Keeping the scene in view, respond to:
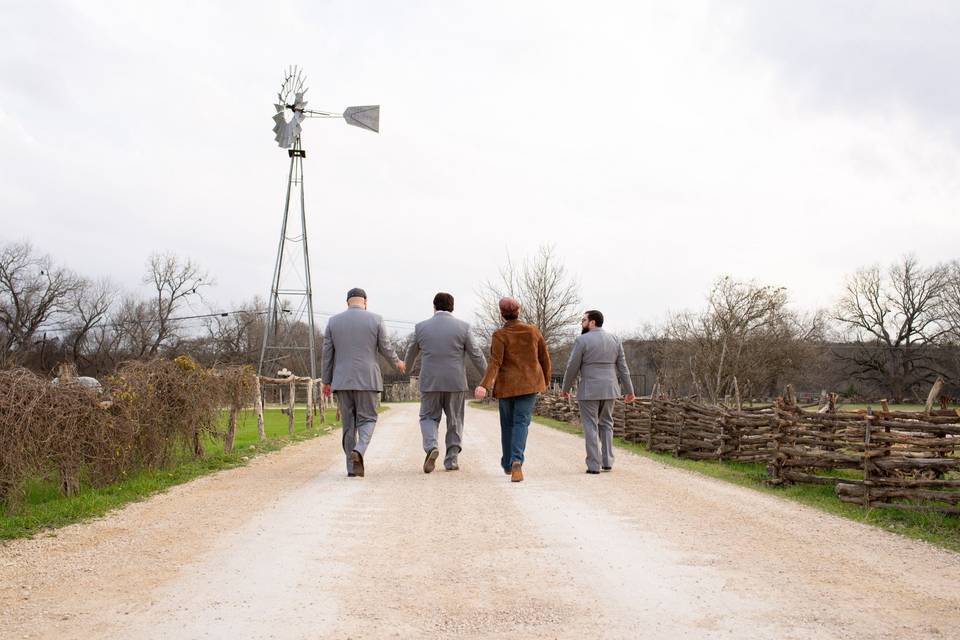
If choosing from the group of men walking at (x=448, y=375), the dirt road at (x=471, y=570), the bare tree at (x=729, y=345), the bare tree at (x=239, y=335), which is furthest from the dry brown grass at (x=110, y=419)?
the bare tree at (x=239, y=335)

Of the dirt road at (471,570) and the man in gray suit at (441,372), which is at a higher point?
the man in gray suit at (441,372)

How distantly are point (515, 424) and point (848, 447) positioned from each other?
366 centimetres

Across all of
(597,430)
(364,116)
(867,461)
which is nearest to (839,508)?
(867,461)

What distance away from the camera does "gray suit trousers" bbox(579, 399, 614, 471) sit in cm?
902

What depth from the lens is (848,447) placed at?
845 centimetres

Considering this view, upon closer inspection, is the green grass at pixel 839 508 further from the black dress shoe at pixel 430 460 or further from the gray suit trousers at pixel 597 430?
the black dress shoe at pixel 430 460

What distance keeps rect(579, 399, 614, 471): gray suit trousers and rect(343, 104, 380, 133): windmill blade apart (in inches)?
764

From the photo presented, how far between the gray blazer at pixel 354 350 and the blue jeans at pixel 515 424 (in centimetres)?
137

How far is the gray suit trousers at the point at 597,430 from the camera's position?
9016mm

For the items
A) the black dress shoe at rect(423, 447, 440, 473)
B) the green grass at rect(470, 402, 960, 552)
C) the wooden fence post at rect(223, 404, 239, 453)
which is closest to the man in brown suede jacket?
the black dress shoe at rect(423, 447, 440, 473)

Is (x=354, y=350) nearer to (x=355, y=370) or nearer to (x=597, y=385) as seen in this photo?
(x=355, y=370)

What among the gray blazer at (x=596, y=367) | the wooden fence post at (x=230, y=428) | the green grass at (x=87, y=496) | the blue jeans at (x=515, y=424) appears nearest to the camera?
the green grass at (x=87, y=496)

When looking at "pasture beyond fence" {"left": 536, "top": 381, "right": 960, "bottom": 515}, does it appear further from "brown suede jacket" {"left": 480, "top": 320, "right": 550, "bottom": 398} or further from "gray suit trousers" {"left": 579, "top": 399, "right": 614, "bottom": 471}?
"brown suede jacket" {"left": 480, "top": 320, "right": 550, "bottom": 398}

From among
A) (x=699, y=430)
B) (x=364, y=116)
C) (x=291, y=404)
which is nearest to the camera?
(x=699, y=430)
